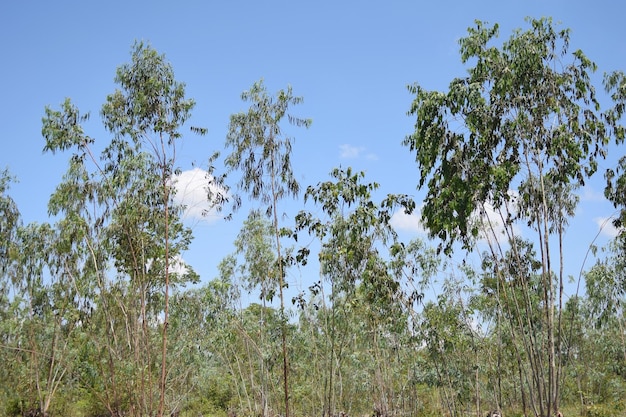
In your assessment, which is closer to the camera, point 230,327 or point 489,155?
point 489,155

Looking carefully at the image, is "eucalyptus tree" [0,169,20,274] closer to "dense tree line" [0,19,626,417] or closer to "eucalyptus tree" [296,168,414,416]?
"dense tree line" [0,19,626,417]

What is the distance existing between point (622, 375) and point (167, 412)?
2017cm

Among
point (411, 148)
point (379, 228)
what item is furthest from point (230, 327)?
point (411, 148)

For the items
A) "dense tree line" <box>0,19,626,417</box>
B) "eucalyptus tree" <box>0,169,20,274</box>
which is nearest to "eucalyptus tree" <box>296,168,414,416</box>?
"dense tree line" <box>0,19,626,417</box>

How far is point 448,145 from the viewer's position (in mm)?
9031

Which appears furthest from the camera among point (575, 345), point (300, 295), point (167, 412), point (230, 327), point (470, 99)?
point (575, 345)

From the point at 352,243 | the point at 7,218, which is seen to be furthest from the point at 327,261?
the point at 7,218

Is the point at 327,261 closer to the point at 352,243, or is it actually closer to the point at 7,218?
the point at 352,243

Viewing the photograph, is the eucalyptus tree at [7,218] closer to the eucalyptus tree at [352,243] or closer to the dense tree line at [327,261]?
the dense tree line at [327,261]

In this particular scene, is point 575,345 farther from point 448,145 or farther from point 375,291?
point 448,145

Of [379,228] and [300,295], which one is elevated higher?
[379,228]

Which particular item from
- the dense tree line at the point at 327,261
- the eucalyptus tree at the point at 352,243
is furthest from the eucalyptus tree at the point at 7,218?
the eucalyptus tree at the point at 352,243

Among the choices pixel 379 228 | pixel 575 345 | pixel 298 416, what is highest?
pixel 379 228

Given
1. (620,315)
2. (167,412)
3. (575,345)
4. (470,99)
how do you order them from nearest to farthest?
(470,99), (167,412), (620,315), (575,345)
